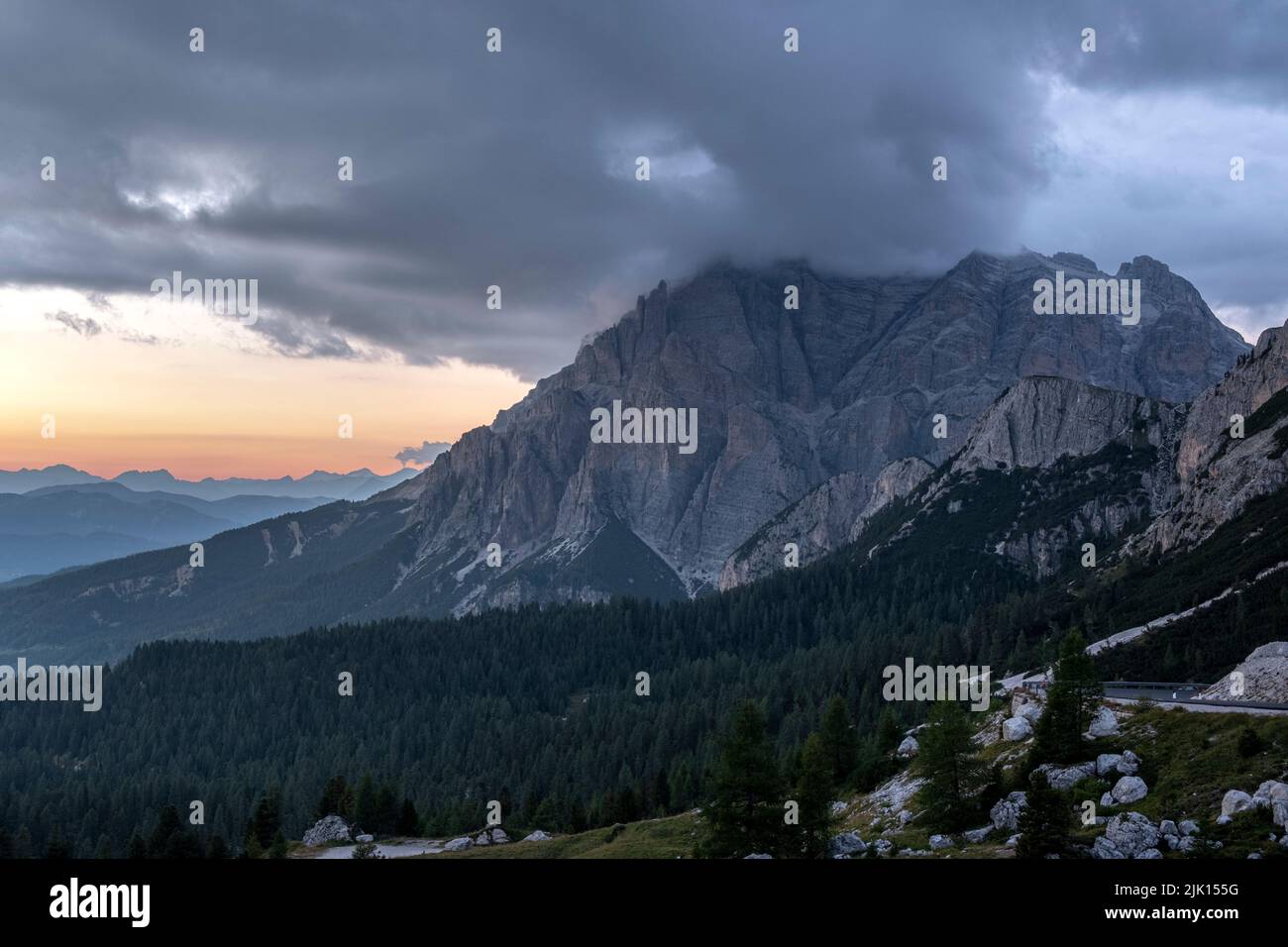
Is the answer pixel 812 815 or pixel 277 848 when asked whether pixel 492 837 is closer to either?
pixel 277 848

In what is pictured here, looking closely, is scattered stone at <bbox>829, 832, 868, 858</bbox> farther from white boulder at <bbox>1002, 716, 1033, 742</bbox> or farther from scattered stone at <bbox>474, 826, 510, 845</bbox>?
scattered stone at <bbox>474, 826, 510, 845</bbox>

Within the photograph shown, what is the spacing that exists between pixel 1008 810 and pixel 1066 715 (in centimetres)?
947

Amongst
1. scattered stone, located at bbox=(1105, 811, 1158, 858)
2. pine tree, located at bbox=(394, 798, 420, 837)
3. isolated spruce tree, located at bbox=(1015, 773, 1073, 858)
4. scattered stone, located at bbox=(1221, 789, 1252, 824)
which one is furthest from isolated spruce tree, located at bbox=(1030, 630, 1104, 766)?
pine tree, located at bbox=(394, 798, 420, 837)

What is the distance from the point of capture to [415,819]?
→ 121m

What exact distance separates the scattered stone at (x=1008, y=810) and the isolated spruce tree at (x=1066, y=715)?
468 centimetres

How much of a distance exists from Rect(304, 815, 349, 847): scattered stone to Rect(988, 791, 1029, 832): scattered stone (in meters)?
75.8

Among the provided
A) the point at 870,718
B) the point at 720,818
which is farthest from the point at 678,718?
the point at 720,818

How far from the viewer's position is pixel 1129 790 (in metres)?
60.4

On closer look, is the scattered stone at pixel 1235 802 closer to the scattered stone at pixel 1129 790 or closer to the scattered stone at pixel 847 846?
the scattered stone at pixel 1129 790

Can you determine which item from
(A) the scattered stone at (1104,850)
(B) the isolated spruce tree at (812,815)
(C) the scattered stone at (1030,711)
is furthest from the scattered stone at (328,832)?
(A) the scattered stone at (1104,850)

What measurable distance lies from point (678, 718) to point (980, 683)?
7352 centimetres

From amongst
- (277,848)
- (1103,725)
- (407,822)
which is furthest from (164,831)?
(1103,725)

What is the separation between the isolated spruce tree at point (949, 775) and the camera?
67688mm
